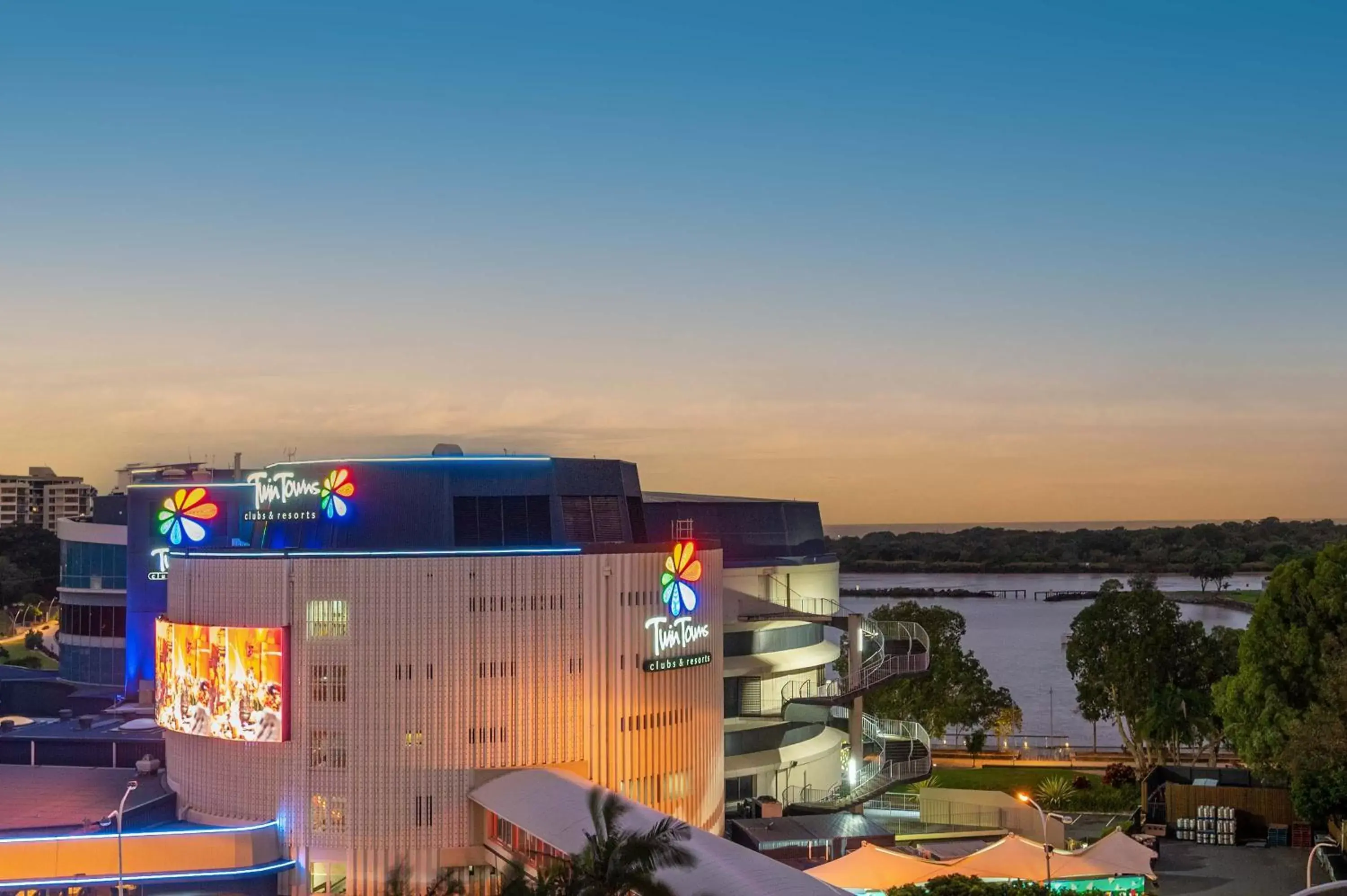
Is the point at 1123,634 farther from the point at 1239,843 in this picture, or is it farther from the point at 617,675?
the point at 617,675

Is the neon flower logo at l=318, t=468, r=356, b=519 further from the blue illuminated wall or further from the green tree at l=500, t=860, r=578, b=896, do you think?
the green tree at l=500, t=860, r=578, b=896

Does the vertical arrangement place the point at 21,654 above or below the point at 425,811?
below

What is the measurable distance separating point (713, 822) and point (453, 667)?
12208 millimetres

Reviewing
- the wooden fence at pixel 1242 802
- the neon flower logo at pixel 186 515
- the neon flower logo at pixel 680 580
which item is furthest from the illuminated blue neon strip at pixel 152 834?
the wooden fence at pixel 1242 802

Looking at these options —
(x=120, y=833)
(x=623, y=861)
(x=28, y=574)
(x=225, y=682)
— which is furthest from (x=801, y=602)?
(x=28, y=574)

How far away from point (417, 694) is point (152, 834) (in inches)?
344

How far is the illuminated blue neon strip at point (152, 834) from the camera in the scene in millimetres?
41969

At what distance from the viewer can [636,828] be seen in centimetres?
3416

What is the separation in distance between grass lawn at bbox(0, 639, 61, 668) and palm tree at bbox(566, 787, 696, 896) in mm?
108840

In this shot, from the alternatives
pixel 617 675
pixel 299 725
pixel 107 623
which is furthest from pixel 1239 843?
pixel 107 623

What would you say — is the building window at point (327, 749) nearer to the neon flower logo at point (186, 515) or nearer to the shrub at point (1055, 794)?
the neon flower logo at point (186, 515)

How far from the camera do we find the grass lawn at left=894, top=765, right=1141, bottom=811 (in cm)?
6575

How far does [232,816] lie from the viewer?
45656 mm

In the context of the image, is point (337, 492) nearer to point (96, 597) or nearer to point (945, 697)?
point (945, 697)
